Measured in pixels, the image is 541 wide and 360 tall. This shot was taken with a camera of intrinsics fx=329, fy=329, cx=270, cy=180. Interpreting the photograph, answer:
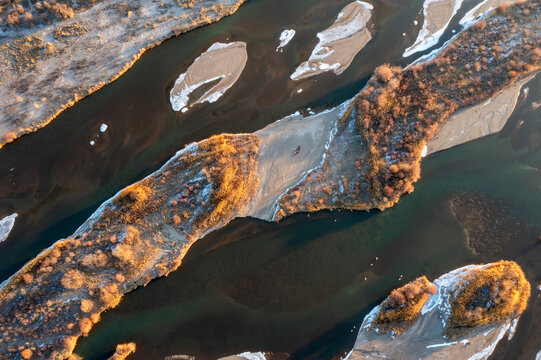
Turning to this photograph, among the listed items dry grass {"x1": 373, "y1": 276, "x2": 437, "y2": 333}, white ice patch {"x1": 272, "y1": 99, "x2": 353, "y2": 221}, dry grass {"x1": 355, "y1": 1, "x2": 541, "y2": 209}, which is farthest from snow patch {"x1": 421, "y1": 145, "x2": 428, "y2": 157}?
dry grass {"x1": 373, "y1": 276, "x2": 437, "y2": 333}

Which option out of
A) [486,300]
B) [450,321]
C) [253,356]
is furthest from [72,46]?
[486,300]

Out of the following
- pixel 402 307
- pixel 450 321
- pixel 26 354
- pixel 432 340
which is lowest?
pixel 432 340

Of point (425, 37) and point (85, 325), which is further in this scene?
point (425, 37)

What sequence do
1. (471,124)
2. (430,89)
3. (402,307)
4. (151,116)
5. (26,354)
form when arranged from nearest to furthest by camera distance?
1. (26,354)
2. (402,307)
3. (471,124)
4. (430,89)
5. (151,116)

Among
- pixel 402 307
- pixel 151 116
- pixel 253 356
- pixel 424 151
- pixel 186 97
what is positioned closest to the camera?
pixel 402 307

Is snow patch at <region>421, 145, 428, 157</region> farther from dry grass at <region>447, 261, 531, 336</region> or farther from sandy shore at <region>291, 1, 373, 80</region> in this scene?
dry grass at <region>447, 261, 531, 336</region>

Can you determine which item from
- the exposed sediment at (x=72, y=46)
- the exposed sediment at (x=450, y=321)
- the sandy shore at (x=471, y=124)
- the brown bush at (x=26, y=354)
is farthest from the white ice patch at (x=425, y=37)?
the brown bush at (x=26, y=354)

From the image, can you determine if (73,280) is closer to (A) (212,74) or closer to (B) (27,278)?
(B) (27,278)

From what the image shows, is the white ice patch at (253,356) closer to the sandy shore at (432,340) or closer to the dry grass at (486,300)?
the sandy shore at (432,340)

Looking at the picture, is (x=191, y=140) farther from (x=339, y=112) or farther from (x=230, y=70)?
(x=339, y=112)
